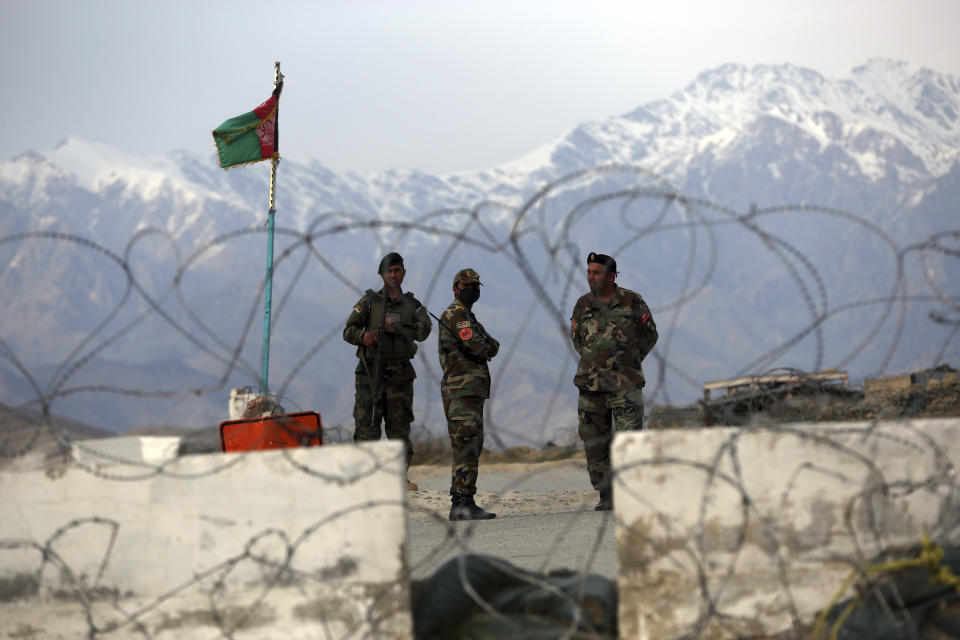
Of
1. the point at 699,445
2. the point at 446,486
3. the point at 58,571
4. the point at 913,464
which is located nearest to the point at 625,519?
the point at 699,445

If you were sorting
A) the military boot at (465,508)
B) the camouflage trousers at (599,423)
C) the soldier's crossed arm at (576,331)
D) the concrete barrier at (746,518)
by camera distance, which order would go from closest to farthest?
the concrete barrier at (746,518), the camouflage trousers at (599,423), the soldier's crossed arm at (576,331), the military boot at (465,508)

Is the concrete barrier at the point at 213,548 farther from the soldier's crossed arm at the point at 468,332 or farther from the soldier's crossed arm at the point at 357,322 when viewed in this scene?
the soldier's crossed arm at the point at 357,322

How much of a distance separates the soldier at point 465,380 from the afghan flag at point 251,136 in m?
2.58

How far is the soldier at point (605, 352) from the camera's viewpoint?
22.3 feet

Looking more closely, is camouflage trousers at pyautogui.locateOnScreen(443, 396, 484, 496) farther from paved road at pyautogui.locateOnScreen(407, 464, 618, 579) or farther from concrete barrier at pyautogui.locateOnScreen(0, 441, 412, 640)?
concrete barrier at pyautogui.locateOnScreen(0, 441, 412, 640)

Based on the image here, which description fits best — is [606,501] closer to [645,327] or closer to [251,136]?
[645,327]

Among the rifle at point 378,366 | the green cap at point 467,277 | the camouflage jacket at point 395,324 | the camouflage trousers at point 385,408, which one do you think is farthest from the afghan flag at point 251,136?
the green cap at point 467,277

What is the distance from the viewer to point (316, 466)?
Result: 397 centimetres

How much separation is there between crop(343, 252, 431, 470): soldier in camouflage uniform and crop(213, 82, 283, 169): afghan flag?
6.80 feet

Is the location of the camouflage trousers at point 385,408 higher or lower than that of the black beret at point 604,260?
lower

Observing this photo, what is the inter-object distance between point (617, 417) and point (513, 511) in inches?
78.0

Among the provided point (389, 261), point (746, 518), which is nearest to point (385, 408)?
point (389, 261)

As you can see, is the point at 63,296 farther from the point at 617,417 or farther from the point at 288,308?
the point at 617,417

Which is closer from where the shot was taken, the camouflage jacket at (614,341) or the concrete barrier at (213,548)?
the concrete barrier at (213,548)
